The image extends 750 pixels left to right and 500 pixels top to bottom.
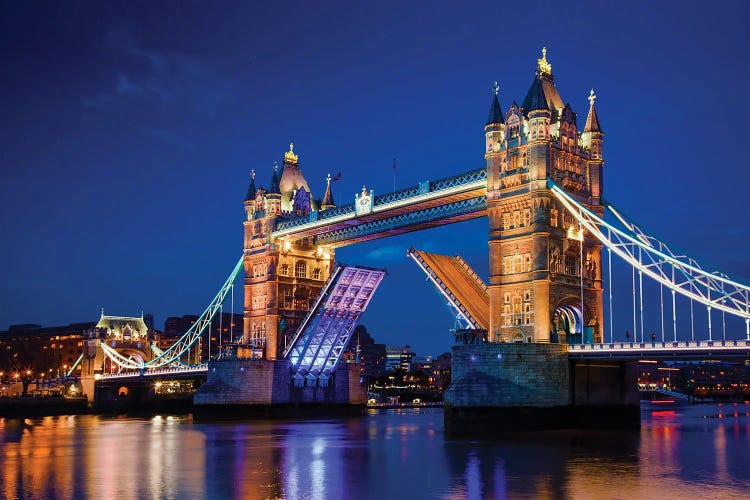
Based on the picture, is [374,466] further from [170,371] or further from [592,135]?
[170,371]

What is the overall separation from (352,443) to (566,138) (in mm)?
18945

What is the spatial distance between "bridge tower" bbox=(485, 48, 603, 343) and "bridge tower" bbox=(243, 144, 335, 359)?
66.0 feet

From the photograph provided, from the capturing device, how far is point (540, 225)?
141 feet

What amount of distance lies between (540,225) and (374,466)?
60.4 ft

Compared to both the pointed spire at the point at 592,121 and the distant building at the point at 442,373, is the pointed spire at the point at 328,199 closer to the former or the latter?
the pointed spire at the point at 592,121

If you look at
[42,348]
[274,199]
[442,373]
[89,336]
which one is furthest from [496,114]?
[442,373]

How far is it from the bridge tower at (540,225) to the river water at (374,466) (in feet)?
20.9

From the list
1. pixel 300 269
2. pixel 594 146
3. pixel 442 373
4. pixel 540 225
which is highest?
pixel 594 146

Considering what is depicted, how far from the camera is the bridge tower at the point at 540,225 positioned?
43.0 m

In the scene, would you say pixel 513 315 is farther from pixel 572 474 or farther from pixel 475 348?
pixel 572 474

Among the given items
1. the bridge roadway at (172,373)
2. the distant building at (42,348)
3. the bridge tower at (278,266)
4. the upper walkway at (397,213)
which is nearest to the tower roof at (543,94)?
the upper walkway at (397,213)

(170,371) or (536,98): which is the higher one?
(536,98)

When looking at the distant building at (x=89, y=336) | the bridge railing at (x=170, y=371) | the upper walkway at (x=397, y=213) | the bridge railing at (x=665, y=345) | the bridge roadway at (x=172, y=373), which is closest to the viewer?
the bridge railing at (x=665, y=345)

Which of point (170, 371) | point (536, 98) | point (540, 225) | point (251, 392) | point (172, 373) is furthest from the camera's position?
point (170, 371)
